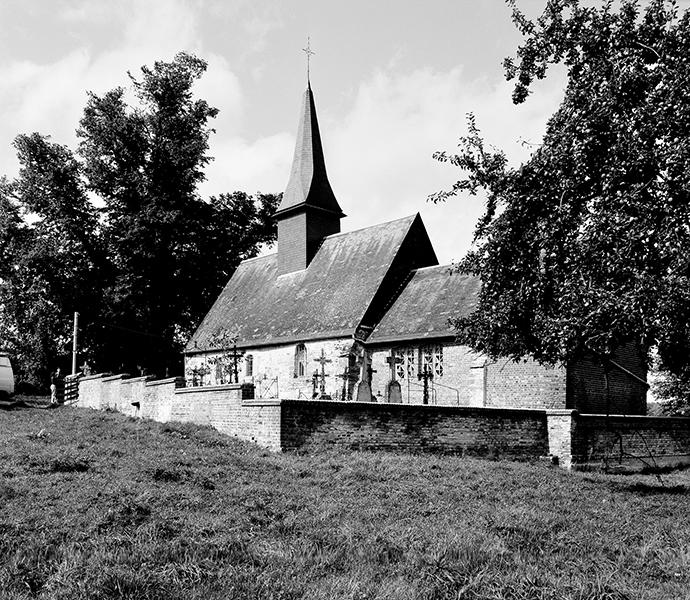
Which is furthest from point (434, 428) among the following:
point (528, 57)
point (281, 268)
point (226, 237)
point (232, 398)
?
point (226, 237)

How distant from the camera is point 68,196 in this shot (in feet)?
122

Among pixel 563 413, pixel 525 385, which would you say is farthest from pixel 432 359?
pixel 563 413

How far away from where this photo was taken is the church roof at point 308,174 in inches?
1331

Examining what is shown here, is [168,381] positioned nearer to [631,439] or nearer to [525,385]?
[525,385]

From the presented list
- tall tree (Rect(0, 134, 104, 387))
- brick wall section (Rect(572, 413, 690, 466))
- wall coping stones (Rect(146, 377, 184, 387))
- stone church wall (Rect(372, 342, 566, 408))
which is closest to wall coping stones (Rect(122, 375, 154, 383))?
wall coping stones (Rect(146, 377, 184, 387))

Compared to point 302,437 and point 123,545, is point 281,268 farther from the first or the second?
point 123,545

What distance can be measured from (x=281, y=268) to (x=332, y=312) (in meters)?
6.96

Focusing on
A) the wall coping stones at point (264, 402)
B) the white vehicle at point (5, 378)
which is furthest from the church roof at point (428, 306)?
the white vehicle at point (5, 378)

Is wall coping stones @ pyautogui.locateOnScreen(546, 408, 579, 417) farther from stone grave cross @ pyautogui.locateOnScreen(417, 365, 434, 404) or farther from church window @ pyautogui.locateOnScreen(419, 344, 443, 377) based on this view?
church window @ pyautogui.locateOnScreen(419, 344, 443, 377)

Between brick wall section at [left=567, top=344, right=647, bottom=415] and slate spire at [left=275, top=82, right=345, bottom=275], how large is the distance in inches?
564

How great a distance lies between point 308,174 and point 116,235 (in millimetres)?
10926

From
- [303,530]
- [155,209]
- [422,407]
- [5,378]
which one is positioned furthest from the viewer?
[155,209]

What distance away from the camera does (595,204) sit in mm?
13156

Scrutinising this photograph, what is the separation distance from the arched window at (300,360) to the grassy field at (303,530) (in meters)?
14.4
